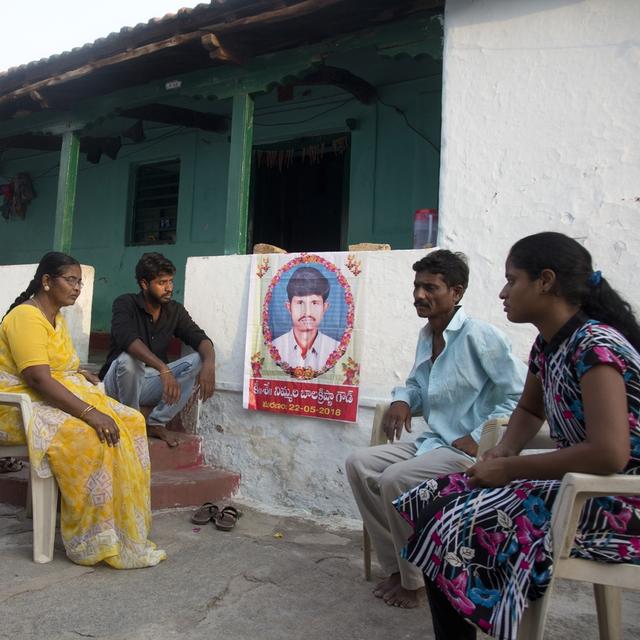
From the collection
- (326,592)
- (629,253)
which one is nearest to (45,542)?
(326,592)

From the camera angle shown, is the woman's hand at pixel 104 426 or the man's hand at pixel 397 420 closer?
the man's hand at pixel 397 420

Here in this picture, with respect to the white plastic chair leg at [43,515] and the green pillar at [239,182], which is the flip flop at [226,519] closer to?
the white plastic chair leg at [43,515]

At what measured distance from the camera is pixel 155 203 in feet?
28.4

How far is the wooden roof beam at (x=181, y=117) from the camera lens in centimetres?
731

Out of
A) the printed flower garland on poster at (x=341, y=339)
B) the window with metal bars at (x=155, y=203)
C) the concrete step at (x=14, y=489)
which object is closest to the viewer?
the concrete step at (x=14, y=489)

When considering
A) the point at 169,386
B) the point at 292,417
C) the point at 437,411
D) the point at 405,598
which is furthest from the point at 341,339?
the point at 405,598

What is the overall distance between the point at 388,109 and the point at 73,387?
4.68 m

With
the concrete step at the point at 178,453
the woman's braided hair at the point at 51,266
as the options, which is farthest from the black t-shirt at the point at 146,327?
the woman's braided hair at the point at 51,266

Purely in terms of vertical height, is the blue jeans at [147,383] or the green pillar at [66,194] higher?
the green pillar at [66,194]

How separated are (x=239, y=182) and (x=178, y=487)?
7.98 feet

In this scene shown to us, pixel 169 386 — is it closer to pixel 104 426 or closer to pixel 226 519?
pixel 226 519

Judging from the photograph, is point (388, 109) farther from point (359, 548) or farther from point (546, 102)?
Answer: point (359, 548)

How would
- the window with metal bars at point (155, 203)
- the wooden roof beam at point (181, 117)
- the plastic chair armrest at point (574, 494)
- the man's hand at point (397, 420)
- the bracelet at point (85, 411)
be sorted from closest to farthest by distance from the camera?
the plastic chair armrest at point (574, 494) → the man's hand at point (397, 420) → the bracelet at point (85, 411) → the wooden roof beam at point (181, 117) → the window with metal bars at point (155, 203)

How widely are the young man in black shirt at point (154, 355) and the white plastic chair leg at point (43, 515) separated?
1285 millimetres
